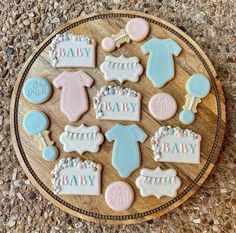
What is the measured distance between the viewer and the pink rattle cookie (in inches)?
36.3

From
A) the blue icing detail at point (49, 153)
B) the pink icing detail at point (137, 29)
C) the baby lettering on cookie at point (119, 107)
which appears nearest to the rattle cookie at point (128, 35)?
the pink icing detail at point (137, 29)

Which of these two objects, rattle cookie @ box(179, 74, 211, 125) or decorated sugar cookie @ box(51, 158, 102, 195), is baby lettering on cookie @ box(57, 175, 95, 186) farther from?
rattle cookie @ box(179, 74, 211, 125)

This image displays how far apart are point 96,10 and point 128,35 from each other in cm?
10

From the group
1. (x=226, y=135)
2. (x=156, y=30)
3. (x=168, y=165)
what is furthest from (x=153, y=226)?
(x=156, y=30)

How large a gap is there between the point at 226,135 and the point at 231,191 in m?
0.11

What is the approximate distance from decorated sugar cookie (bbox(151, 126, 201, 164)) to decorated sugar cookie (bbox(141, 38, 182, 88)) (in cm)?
10

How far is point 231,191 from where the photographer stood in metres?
0.92

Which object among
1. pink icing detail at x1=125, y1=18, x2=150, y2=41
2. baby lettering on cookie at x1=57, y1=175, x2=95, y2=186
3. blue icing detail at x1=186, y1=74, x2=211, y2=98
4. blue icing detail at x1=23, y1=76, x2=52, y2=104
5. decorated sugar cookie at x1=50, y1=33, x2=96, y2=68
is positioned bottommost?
baby lettering on cookie at x1=57, y1=175, x2=95, y2=186

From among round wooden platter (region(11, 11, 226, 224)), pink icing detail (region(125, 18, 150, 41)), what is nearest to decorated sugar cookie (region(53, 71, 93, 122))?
round wooden platter (region(11, 11, 226, 224))

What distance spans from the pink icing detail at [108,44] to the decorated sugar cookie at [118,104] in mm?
83

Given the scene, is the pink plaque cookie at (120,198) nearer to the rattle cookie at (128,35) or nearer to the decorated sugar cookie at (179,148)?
the decorated sugar cookie at (179,148)

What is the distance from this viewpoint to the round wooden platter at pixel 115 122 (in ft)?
2.98

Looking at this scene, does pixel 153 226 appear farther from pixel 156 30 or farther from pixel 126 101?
pixel 156 30

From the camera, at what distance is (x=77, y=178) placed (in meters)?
0.91
